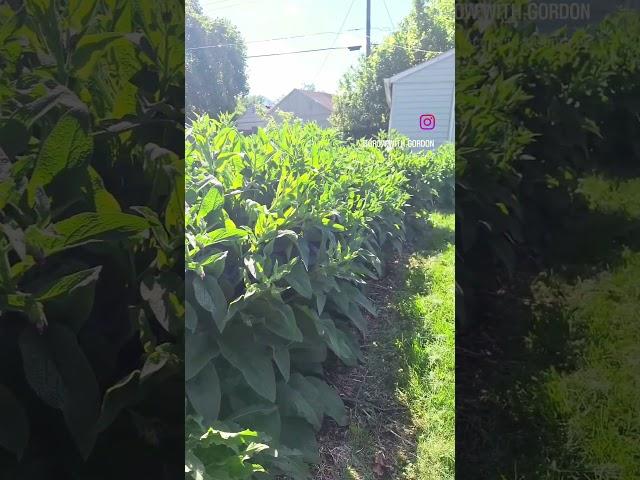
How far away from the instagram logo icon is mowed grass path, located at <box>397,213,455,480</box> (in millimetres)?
358

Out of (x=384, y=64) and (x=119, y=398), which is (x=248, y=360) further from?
(x=384, y=64)

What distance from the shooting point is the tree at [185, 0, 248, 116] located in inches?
63.4

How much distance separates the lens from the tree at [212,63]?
1.61 metres

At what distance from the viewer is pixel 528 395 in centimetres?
188

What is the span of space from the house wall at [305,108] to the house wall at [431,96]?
0.67ft

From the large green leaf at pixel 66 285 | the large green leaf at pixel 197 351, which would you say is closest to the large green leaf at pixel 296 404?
the large green leaf at pixel 197 351

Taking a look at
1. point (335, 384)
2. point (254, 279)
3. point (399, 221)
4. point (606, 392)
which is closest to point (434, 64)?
point (399, 221)

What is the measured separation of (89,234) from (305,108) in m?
0.67

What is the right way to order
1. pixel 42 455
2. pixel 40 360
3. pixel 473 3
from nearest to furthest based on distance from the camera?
1. pixel 40 360
2. pixel 42 455
3. pixel 473 3

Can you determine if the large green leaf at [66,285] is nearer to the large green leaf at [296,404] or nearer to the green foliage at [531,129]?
the large green leaf at [296,404]

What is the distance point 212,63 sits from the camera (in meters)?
1.63

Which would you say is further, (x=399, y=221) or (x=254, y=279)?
(x=399, y=221)

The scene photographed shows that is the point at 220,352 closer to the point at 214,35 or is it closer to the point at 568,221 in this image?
the point at 214,35

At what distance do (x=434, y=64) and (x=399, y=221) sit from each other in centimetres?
46
